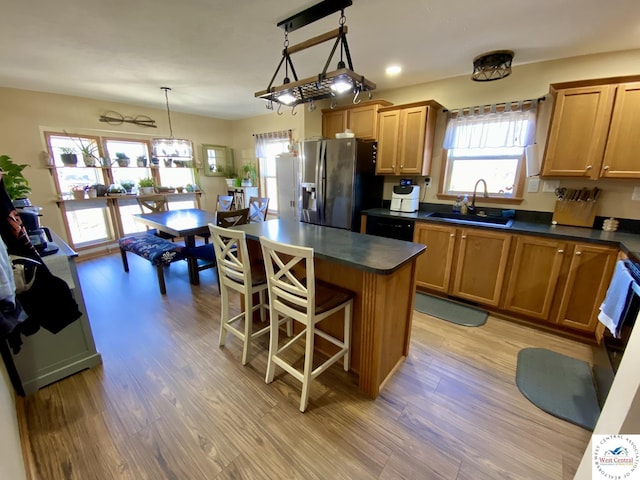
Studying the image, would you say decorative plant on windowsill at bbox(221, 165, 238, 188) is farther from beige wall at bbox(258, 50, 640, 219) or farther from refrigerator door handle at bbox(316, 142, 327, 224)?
beige wall at bbox(258, 50, 640, 219)

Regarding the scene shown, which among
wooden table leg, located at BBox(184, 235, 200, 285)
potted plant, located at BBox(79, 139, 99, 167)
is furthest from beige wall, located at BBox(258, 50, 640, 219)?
potted plant, located at BBox(79, 139, 99, 167)

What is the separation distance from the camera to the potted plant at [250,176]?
5355 millimetres

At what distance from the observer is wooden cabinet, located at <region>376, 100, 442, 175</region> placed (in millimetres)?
3006

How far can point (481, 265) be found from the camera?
2.61 m

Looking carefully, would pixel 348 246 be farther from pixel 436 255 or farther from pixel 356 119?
pixel 356 119

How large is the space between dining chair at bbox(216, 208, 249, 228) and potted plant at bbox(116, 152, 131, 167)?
2.89 metres

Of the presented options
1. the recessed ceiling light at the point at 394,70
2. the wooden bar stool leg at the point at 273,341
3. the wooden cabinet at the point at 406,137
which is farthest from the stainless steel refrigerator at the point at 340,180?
the wooden bar stool leg at the point at 273,341

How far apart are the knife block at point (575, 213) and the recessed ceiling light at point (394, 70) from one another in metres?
2.08

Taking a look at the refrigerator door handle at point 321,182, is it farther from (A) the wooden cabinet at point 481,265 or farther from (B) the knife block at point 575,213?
(B) the knife block at point 575,213

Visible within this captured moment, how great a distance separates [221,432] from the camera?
1433 mm

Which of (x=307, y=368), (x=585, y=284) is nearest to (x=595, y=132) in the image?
(x=585, y=284)

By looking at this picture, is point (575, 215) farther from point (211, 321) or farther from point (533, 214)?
point (211, 321)

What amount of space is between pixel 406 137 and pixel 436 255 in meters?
1.44

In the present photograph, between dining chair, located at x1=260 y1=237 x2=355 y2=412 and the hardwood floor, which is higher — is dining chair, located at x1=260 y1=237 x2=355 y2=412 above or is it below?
above
